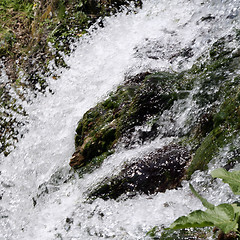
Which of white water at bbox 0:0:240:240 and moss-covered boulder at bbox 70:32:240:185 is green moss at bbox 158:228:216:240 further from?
moss-covered boulder at bbox 70:32:240:185

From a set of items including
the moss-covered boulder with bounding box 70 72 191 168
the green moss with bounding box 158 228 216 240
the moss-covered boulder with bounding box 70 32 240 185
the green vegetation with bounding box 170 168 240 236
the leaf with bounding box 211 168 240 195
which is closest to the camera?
the green vegetation with bounding box 170 168 240 236

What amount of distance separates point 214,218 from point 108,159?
192 cm

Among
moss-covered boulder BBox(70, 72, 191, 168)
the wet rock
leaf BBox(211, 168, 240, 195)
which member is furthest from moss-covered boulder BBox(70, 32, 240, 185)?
leaf BBox(211, 168, 240, 195)

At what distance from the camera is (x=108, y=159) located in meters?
3.27

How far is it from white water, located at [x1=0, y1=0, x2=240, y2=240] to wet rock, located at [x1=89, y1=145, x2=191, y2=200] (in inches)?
3.4

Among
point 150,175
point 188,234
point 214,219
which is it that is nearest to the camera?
point 214,219

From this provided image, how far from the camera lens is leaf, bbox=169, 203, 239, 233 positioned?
1.39 meters

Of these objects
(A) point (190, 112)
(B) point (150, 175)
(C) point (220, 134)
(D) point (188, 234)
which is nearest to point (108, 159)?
(B) point (150, 175)

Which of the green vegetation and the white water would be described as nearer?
the green vegetation

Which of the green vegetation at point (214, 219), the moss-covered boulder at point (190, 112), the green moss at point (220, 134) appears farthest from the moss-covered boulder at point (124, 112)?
the green vegetation at point (214, 219)

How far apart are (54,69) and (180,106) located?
110 inches

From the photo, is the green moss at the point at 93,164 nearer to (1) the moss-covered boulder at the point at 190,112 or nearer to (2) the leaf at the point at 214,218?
(1) the moss-covered boulder at the point at 190,112

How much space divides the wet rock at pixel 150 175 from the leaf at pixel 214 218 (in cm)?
110

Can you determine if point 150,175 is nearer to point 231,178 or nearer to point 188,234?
point 188,234
